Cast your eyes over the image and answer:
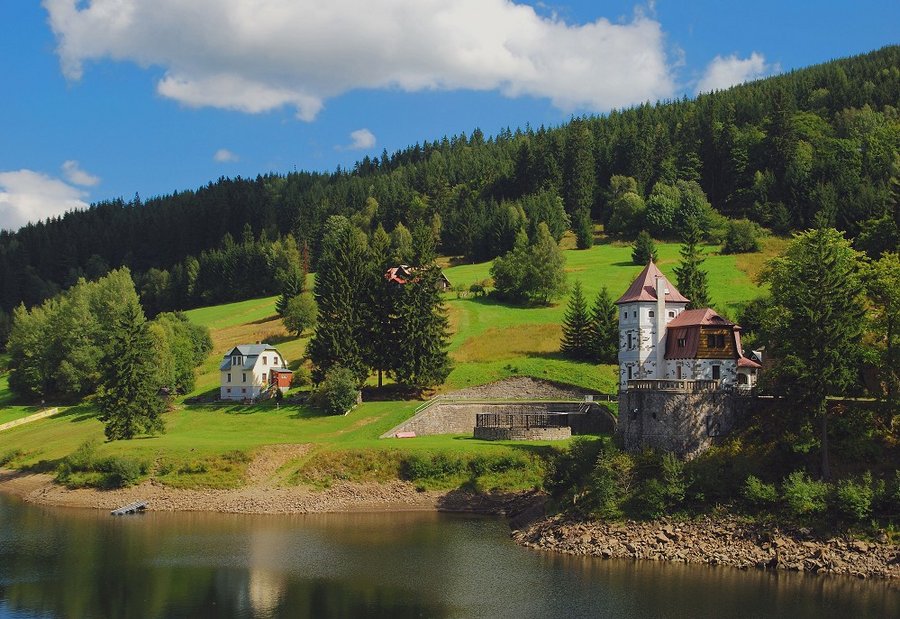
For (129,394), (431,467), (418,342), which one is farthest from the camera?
(418,342)

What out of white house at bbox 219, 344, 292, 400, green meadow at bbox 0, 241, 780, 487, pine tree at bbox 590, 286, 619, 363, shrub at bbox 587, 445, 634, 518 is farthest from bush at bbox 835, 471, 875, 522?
white house at bbox 219, 344, 292, 400

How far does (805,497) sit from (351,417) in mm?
40952

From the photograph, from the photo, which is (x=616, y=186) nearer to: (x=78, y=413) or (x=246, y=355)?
(x=246, y=355)

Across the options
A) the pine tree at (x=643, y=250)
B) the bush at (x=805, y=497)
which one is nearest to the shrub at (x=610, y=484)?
the bush at (x=805, y=497)

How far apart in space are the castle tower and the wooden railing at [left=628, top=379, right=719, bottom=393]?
6.35 meters

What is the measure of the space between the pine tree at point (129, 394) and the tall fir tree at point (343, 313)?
15229 millimetres

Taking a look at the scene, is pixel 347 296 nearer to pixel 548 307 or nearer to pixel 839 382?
pixel 548 307

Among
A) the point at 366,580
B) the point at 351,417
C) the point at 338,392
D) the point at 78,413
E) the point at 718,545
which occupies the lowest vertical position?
the point at 366,580

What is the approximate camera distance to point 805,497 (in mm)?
48750

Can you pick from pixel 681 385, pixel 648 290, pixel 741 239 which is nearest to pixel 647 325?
pixel 648 290

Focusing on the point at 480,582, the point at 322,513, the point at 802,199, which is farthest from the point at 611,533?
the point at 802,199

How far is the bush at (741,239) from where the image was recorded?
408 feet

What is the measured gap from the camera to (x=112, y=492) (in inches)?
2712

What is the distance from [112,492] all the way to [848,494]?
52451 millimetres
